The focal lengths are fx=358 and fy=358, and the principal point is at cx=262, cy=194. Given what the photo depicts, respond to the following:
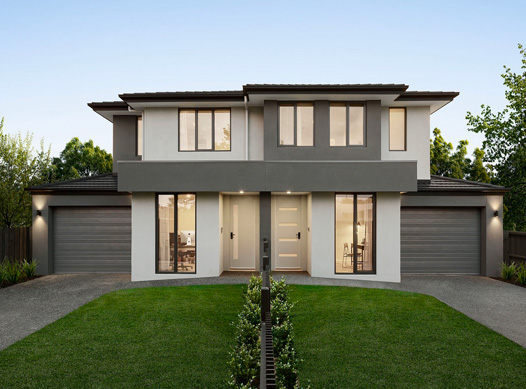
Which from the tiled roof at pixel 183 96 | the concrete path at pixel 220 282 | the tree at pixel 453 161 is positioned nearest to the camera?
the concrete path at pixel 220 282

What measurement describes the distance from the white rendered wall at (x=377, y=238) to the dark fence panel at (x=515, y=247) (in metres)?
4.94

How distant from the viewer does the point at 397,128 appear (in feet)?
46.4

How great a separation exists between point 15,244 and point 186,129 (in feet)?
25.5

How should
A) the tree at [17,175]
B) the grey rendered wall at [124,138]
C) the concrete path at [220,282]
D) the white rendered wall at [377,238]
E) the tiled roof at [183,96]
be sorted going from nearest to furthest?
1. the concrete path at [220,282]
2. the white rendered wall at [377,238]
3. the tiled roof at [183,96]
4. the grey rendered wall at [124,138]
5. the tree at [17,175]

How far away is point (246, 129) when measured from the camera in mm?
13234

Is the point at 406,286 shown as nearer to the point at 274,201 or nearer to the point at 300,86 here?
the point at 274,201

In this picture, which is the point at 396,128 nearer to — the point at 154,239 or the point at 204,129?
the point at 204,129

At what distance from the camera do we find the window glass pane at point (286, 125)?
A: 12.8 meters

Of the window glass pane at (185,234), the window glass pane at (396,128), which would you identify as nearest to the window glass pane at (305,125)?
the window glass pane at (396,128)

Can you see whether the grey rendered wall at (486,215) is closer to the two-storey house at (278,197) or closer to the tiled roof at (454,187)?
the two-storey house at (278,197)

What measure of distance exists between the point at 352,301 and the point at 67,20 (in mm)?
18640

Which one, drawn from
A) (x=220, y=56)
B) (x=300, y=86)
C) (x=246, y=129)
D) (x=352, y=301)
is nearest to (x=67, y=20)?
(x=220, y=56)

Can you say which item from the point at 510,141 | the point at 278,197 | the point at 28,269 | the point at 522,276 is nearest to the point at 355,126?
the point at 278,197

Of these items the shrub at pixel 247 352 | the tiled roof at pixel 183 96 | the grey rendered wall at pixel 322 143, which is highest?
the tiled roof at pixel 183 96
